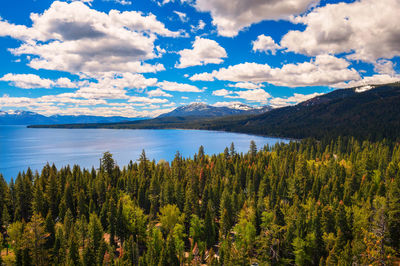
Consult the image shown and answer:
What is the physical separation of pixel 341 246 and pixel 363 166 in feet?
231

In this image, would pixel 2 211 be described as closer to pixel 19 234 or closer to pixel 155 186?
pixel 19 234

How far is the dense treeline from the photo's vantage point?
5609cm

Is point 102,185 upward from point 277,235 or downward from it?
upward

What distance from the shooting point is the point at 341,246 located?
57.4 meters

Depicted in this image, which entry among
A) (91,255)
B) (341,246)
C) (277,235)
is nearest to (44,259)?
(91,255)

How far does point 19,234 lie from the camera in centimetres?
6347

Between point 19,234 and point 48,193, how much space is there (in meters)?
29.7

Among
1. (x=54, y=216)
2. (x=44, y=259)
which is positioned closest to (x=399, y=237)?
(x=44, y=259)

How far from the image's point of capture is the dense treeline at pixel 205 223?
5609 centimetres

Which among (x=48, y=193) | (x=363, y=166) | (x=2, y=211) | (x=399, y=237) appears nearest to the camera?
(x=399, y=237)

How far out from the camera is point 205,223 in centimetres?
7350

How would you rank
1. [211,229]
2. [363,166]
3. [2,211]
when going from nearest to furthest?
1. [211,229]
2. [2,211]
3. [363,166]

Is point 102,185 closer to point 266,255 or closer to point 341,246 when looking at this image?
point 266,255

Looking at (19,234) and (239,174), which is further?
(239,174)
